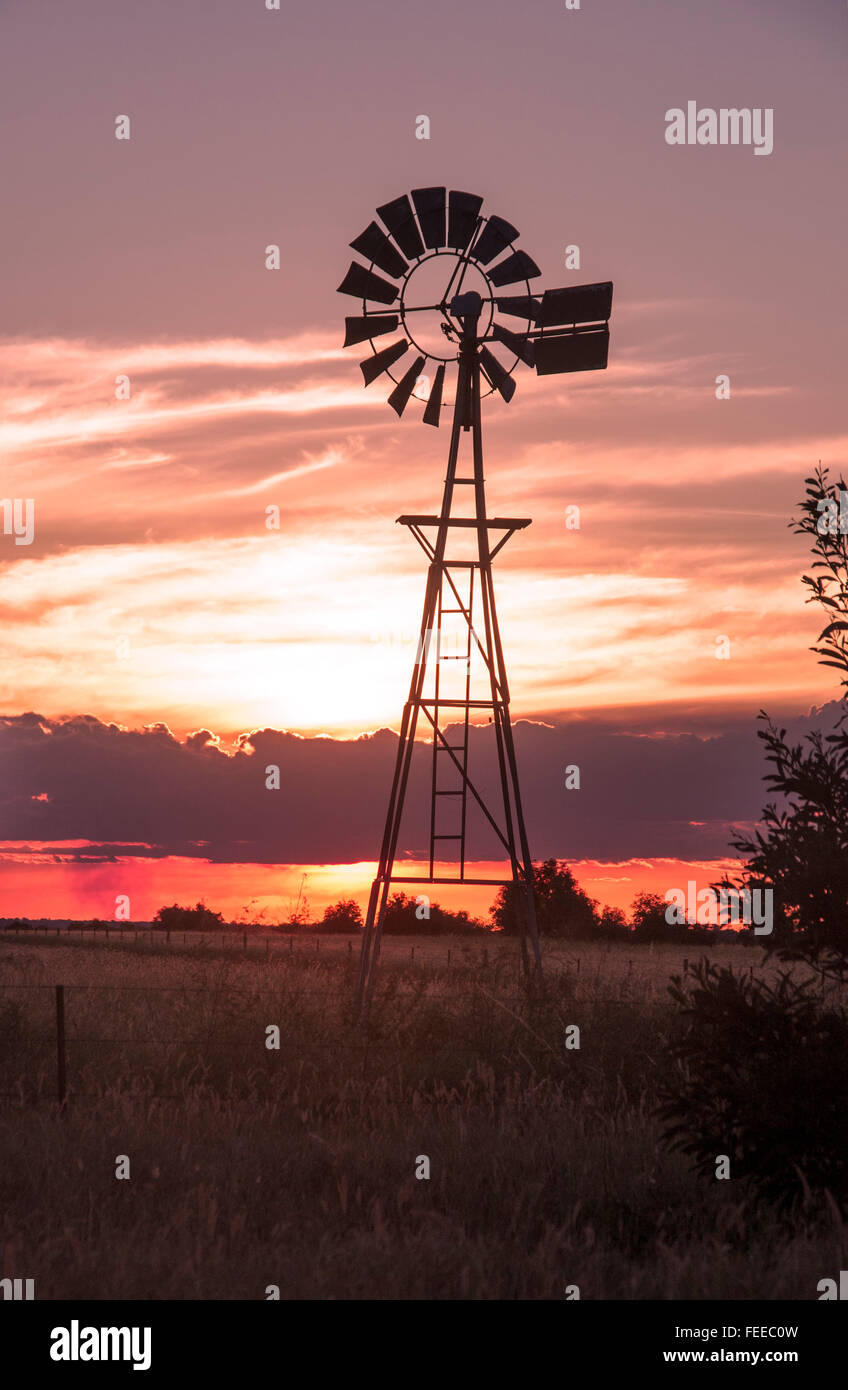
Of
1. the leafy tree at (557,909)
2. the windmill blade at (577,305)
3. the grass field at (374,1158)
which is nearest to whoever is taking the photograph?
the grass field at (374,1158)

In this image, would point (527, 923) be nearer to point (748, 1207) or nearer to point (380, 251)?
point (748, 1207)

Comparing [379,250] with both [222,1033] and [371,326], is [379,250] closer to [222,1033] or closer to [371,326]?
[371,326]

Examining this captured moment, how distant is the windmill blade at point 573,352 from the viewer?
57.9 ft

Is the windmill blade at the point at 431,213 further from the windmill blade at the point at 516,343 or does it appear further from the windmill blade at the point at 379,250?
the windmill blade at the point at 516,343

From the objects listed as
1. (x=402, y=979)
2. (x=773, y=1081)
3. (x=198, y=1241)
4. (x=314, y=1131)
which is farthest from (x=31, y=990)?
(x=773, y=1081)

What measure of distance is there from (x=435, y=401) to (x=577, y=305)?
102 inches

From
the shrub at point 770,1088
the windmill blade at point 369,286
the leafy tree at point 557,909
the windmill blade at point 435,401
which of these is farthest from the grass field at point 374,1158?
the leafy tree at point 557,909

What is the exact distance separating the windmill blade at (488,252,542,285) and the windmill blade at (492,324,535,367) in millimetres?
700

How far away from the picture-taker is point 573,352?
17.8 meters

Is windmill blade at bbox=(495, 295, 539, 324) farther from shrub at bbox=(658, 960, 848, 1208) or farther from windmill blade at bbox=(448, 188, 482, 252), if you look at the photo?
shrub at bbox=(658, 960, 848, 1208)

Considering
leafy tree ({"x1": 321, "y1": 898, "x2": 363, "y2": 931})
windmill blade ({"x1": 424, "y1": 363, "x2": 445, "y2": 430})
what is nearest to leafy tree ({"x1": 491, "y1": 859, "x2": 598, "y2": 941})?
leafy tree ({"x1": 321, "y1": 898, "x2": 363, "y2": 931})

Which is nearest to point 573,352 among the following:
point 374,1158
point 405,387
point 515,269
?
point 515,269

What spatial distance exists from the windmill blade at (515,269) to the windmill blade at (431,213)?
952mm
